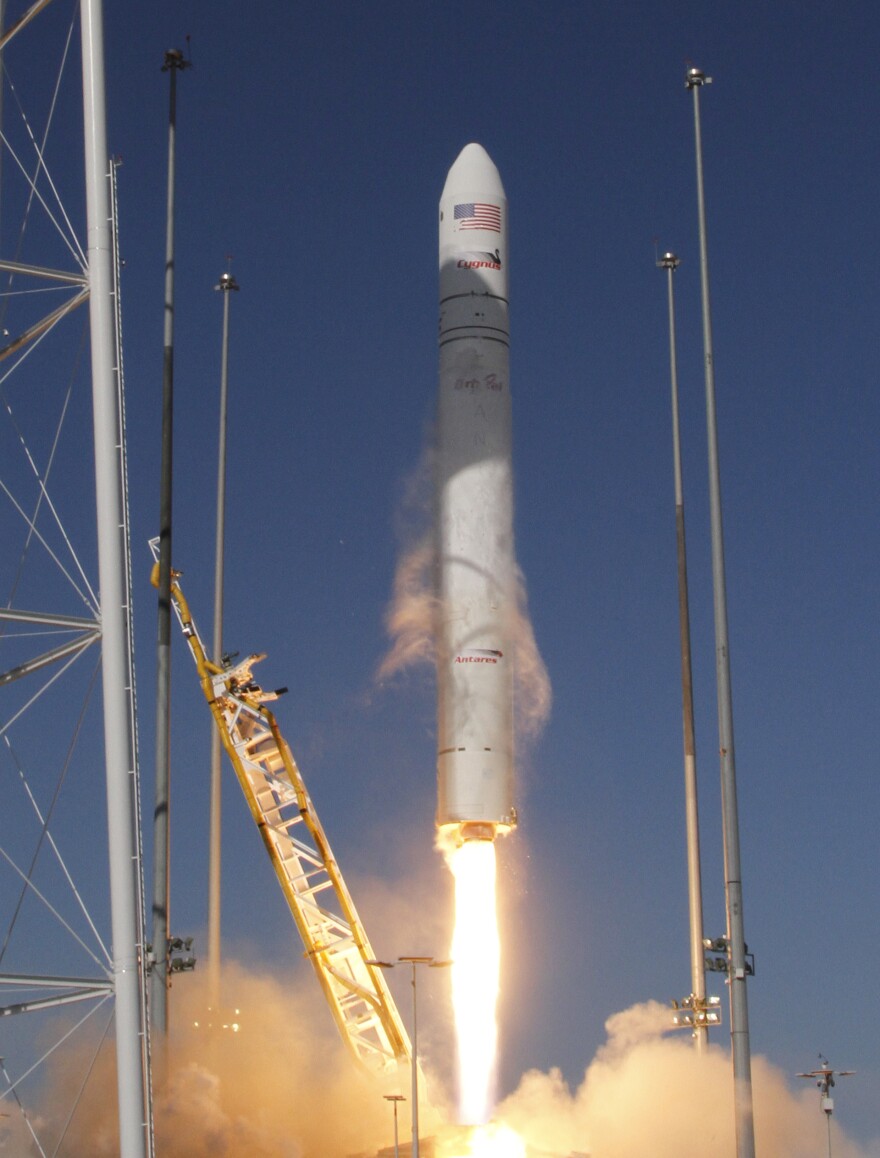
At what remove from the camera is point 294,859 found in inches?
1257

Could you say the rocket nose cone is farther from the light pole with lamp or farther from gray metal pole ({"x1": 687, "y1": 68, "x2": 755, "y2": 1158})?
the light pole with lamp

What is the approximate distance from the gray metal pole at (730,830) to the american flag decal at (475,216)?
428 cm

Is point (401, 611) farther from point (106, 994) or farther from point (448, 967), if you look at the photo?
point (106, 994)

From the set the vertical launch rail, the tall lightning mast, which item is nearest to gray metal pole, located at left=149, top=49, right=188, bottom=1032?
the vertical launch rail

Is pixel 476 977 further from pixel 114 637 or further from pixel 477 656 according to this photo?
pixel 114 637

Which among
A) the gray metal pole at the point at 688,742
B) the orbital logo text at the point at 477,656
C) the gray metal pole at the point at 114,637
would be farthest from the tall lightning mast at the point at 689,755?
the gray metal pole at the point at 114,637

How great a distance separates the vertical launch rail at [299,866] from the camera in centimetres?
3145

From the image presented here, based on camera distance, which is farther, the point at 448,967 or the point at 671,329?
the point at 671,329

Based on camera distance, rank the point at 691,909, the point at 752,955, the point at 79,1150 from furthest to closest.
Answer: the point at 691,909, the point at 79,1150, the point at 752,955

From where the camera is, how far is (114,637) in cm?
1909

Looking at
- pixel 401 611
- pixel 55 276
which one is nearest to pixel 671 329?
pixel 401 611

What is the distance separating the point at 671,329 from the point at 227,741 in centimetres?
1621

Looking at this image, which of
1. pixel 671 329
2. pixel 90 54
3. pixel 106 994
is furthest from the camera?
pixel 671 329

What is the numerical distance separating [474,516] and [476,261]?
14.9 ft
